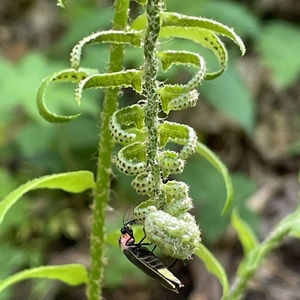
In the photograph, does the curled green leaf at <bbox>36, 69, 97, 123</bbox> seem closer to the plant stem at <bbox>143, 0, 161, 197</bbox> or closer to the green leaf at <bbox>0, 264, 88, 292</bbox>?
the plant stem at <bbox>143, 0, 161, 197</bbox>

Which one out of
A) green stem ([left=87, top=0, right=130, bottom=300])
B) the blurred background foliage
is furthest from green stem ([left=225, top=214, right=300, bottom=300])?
the blurred background foliage

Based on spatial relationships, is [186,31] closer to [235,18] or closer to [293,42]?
[235,18]

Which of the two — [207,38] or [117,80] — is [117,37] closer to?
[117,80]

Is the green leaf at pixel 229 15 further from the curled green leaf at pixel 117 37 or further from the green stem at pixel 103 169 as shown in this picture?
the curled green leaf at pixel 117 37

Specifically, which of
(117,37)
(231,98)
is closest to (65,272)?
(117,37)

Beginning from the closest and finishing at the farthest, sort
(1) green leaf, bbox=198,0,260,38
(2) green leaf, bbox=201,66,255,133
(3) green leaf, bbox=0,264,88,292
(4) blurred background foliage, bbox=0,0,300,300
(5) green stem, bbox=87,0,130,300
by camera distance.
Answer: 1. (5) green stem, bbox=87,0,130,300
2. (3) green leaf, bbox=0,264,88,292
3. (4) blurred background foliage, bbox=0,0,300,300
4. (2) green leaf, bbox=201,66,255,133
5. (1) green leaf, bbox=198,0,260,38
